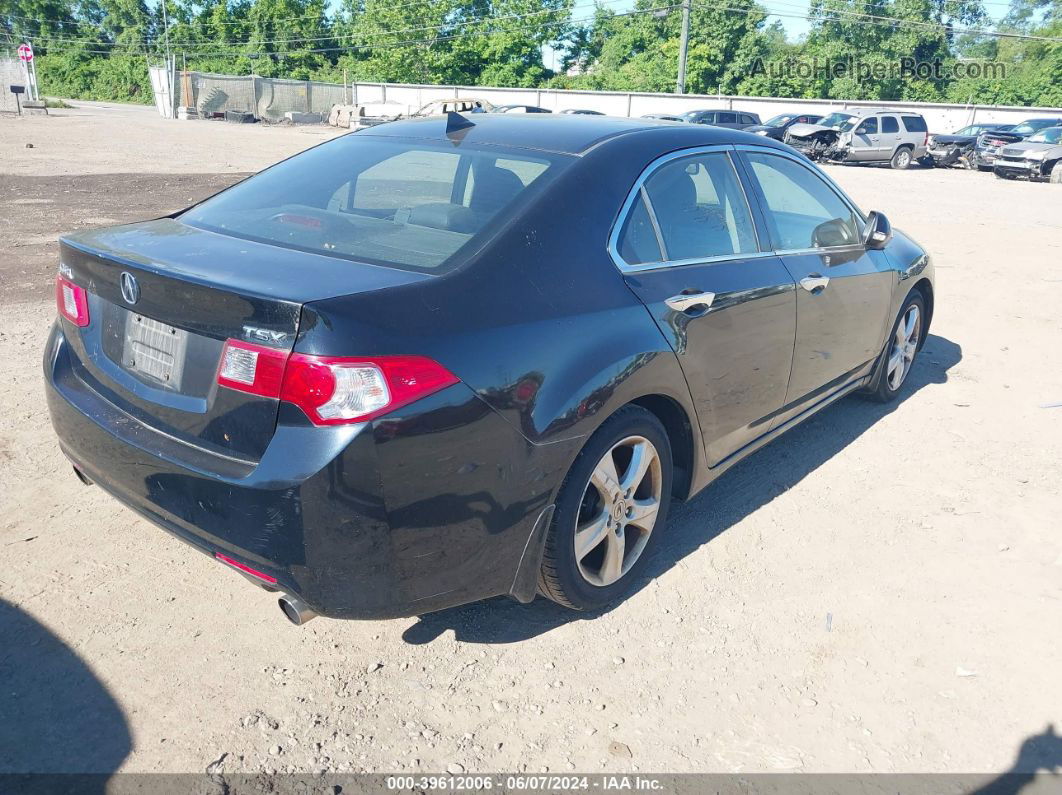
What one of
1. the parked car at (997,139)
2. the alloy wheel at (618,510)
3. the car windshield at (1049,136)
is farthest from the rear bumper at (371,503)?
the parked car at (997,139)

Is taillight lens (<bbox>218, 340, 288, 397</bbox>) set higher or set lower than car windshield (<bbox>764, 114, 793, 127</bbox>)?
lower

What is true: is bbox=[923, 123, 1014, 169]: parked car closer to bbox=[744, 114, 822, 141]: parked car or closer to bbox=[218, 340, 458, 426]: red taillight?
bbox=[744, 114, 822, 141]: parked car

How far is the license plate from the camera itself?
2484 mm

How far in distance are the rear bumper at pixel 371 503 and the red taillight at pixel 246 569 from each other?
19mm

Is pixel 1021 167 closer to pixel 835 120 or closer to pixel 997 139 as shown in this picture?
pixel 997 139

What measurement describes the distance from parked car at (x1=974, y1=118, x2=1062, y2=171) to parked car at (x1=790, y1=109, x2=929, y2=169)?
6.38 ft

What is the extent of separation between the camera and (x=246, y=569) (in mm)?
2420

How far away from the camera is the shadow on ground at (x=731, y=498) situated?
3.08 m

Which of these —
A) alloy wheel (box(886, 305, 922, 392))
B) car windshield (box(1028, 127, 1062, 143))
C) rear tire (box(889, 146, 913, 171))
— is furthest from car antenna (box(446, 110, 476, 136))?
rear tire (box(889, 146, 913, 171))

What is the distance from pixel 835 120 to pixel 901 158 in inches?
103

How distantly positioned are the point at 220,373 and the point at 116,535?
1.50 metres

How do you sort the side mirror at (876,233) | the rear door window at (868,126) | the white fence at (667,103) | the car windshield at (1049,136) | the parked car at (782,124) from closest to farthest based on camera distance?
the side mirror at (876,233), the car windshield at (1049,136), the rear door window at (868,126), the parked car at (782,124), the white fence at (667,103)

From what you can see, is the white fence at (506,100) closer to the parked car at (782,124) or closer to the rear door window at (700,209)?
the parked car at (782,124)

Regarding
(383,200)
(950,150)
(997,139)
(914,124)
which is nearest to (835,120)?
(914,124)
